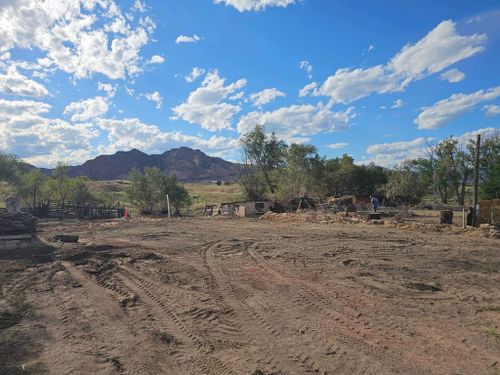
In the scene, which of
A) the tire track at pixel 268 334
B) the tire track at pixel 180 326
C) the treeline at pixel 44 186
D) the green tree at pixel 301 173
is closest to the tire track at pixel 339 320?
the tire track at pixel 268 334

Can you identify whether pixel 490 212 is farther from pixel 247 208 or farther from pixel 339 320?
pixel 247 208

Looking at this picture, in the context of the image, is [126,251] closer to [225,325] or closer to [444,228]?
[225,325]

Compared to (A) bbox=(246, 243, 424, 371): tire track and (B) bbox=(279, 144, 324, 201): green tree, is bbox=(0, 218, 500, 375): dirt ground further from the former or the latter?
(B) bbox=(279, 144, 324, 201): green tree

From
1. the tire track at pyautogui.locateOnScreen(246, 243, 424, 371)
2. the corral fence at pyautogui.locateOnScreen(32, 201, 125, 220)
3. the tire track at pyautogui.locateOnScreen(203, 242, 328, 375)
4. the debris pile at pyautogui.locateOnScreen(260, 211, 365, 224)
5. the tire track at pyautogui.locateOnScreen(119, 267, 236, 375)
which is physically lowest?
the corral fence at pyautogui.locateOnScreen(32, 201, 125, 220)

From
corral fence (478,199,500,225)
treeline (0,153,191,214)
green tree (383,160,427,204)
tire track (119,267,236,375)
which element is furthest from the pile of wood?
green tree (383,160,427,204)

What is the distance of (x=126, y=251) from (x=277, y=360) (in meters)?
10.2

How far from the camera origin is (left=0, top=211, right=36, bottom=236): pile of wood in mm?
15344

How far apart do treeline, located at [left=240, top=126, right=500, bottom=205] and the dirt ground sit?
123ft

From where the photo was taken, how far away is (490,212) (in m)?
21.1

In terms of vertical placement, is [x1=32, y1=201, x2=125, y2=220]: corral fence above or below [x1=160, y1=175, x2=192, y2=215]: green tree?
below

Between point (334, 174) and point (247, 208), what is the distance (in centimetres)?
2491

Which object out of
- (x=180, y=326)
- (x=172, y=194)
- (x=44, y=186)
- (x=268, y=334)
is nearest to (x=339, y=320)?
(x=268, y=334)

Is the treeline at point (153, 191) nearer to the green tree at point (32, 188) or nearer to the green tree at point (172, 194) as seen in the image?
the green tree at point (172, 194)

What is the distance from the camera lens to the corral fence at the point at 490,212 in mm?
20844
